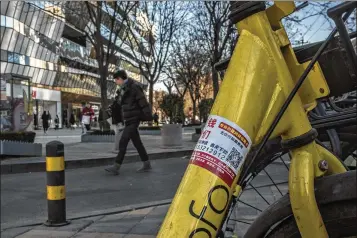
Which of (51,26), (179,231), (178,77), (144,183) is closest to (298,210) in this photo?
(179,231)

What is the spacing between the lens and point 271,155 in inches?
77.2

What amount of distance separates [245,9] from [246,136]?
470mm

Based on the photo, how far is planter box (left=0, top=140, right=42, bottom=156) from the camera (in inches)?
434

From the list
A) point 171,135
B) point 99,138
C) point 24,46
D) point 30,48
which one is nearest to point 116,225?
point 171,135

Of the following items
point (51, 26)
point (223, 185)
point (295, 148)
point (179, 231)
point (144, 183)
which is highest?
point (51, 26)

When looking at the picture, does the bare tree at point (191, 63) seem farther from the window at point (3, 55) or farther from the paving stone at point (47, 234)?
the paving stone at point (47, 234)

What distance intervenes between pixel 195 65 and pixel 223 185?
3327 cm

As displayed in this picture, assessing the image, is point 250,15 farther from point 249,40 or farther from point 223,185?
point 223,185

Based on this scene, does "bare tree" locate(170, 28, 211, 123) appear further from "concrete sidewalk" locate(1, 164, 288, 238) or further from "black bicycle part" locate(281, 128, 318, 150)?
"black bicycle part" locate(281, 128, 318, 150)

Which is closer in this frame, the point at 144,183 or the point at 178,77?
the point at 144,183

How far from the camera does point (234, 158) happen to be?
1583mm

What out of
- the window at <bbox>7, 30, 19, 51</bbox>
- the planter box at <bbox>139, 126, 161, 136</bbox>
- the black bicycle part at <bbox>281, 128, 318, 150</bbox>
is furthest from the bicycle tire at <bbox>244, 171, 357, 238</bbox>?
the window at <bbox>7, 30, 19, 51</bbox>

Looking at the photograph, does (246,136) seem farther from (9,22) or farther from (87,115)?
(9,22)

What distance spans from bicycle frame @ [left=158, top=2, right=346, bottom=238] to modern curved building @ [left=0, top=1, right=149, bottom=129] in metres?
30.6
